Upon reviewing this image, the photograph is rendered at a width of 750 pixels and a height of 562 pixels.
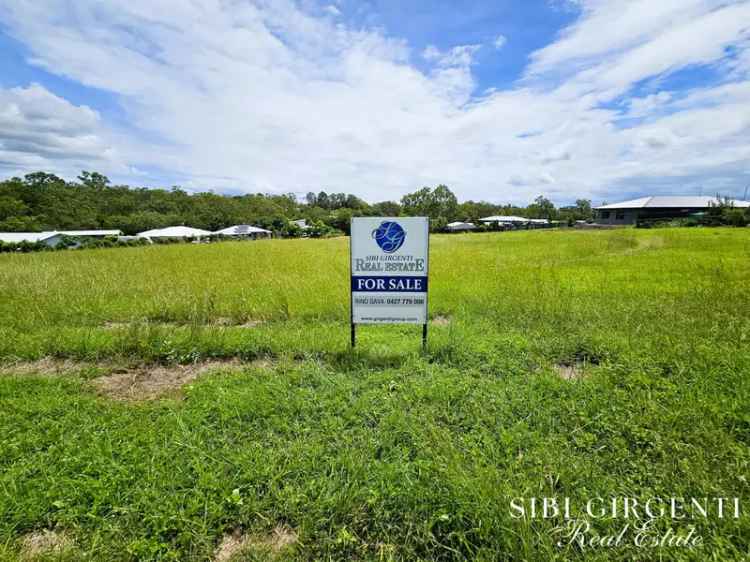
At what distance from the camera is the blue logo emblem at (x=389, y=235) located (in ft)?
13.9

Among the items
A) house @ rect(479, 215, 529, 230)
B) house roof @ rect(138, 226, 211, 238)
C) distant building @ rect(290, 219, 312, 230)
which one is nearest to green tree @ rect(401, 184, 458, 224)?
house @ rect(479, 215, 529, 230)

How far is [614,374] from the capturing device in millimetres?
3539

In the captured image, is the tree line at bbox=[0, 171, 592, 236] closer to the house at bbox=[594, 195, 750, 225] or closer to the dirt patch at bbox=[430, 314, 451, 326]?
the house at bbox=[594, 195, 750, 225]

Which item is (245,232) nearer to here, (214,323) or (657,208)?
(214,323)

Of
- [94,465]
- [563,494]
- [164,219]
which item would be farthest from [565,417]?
[164,219]

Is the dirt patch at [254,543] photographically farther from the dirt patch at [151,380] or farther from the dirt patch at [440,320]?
the dirt patch at [440,320]

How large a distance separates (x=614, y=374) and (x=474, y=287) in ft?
15.5

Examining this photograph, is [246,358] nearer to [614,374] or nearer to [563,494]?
[563,494]

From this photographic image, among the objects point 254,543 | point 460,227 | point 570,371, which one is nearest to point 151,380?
point 254,543

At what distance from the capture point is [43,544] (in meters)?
1.87

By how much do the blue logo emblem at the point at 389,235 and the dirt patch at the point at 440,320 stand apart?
7.10 ft

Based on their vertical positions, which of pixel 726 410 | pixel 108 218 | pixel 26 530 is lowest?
pixel 26 530

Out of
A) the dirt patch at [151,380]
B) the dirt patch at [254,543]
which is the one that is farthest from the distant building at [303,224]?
the dirt patch at [254,543]

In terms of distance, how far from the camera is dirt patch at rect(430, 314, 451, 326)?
18.9ft
